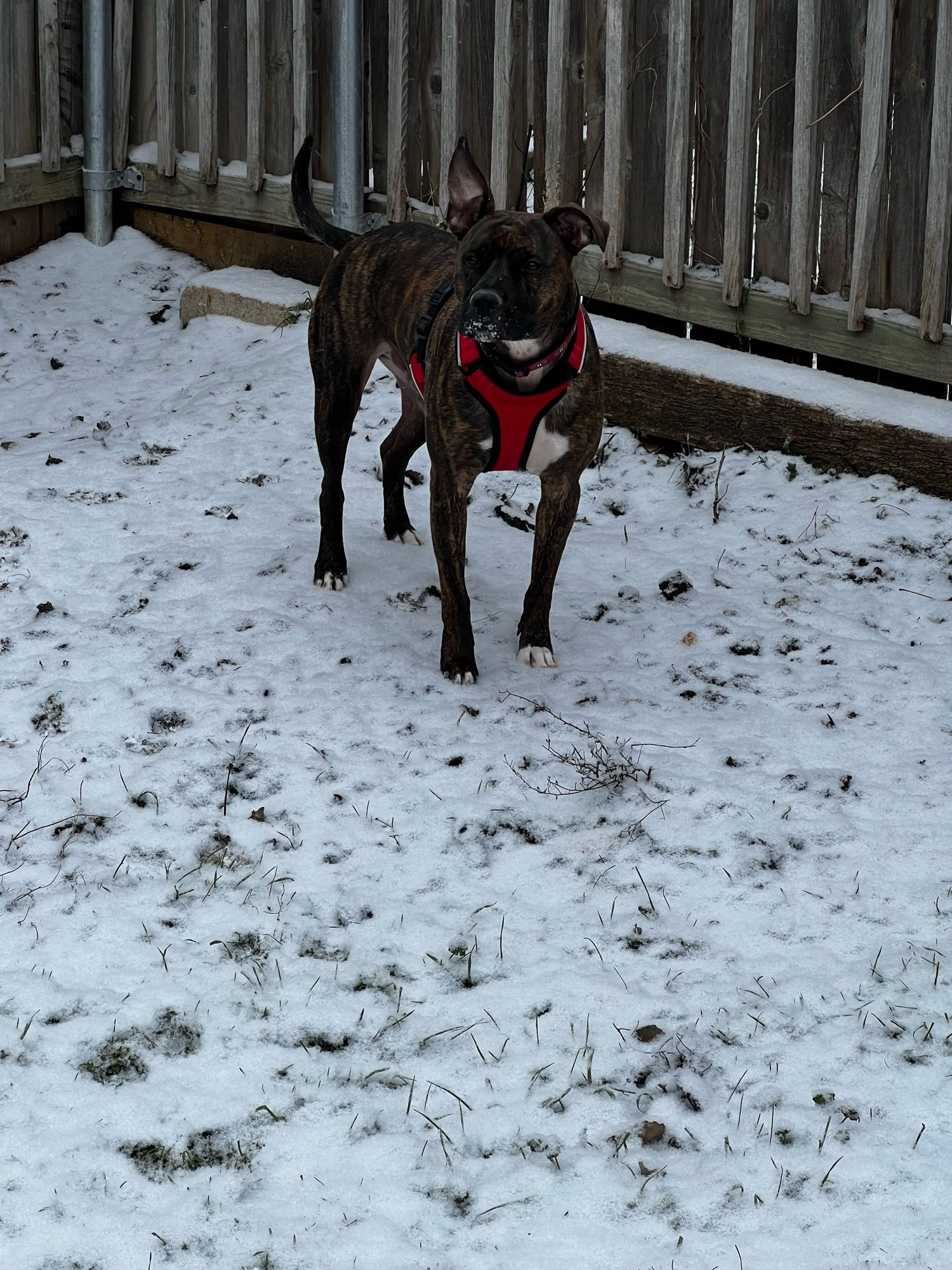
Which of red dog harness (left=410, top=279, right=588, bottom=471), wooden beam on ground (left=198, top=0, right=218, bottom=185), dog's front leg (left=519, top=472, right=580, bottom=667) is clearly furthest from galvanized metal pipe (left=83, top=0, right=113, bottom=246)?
dog's front leg (left=519, top=472, right=580, bottom=667)

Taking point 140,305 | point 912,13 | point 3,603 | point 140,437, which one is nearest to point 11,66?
point 140,305

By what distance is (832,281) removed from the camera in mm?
6043

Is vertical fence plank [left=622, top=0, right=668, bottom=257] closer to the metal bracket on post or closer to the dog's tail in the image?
the dog's tail

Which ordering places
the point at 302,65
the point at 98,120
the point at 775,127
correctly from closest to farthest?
the point at 775,127, the point at 302,65, the point at 98,120

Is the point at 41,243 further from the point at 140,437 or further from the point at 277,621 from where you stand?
the point at 277,621

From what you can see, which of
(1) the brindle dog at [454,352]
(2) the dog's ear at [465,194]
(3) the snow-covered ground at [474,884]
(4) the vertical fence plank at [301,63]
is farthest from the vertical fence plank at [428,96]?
(2) the dog's ear at [465,194]

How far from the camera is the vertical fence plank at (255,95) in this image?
7695 millimetres

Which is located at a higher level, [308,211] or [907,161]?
[907,161]

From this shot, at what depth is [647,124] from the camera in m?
6.44

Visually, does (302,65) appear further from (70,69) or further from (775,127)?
(775,127)

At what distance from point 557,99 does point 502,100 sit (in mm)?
308

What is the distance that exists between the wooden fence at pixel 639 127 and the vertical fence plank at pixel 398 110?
0.04 ft

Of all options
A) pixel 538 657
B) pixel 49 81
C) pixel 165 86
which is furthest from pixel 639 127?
pixel 49 81

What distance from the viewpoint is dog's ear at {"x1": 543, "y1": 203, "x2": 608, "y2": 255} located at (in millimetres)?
4422
